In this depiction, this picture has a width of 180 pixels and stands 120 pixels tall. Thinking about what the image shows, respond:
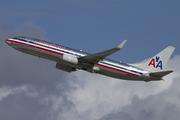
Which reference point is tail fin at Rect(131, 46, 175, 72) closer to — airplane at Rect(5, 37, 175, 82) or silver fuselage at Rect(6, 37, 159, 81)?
airplane at Rect(5, 37, 175, 82)

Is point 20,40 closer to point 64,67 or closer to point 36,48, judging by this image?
point 36,48

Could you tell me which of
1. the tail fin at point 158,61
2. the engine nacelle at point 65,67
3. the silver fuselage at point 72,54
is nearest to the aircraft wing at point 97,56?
the silver fuselage at point 72,54

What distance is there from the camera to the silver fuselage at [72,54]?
57031 millimetres

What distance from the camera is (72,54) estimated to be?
5819cm

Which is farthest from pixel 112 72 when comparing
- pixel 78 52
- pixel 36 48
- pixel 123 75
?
pixel 36 48

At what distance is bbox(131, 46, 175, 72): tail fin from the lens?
210 ft

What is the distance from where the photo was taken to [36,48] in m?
56.9

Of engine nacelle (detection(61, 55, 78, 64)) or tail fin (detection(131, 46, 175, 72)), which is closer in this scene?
engine nacelle (detection(61, 55, 78, 64))

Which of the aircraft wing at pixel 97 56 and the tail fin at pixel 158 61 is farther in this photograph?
the tail fin at pixel 158 61

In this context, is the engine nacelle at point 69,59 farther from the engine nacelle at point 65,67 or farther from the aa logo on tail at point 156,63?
the aa logo on tail at point 156,63

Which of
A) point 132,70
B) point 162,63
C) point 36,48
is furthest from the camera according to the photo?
point 162,63

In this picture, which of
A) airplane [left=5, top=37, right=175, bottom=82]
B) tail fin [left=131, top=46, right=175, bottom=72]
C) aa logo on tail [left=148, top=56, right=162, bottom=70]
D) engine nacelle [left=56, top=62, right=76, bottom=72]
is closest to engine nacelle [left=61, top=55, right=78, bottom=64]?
airplane [left=5, top=37, right=175, bottom=82]

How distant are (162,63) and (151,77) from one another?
6.29 meters

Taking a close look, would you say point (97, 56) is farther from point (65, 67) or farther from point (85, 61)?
point (65, 67)
